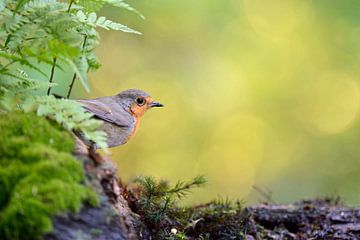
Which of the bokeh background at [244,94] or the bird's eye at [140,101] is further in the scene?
the bokeh background at [244,94]

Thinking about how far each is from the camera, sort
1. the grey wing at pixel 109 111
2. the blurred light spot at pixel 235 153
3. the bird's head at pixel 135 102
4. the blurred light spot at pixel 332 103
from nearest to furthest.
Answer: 1. the grey wing at pixel 109 111
2. the bird's head at pixel 135 102
3. the blurred light spot at pixel 332 103
4. the blurred light spot at pixel 235 153

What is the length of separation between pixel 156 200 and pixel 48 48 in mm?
1083

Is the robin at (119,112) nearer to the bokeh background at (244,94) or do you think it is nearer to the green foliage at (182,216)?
the green foliage at (182,216)

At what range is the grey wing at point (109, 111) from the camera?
140 inches

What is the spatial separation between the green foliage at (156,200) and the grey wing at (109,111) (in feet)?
2.06

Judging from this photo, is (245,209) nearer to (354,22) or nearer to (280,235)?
(280,235)

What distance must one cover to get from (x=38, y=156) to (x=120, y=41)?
8.33m

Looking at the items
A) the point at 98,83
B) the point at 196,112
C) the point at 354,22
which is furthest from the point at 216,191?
the point at 354,22

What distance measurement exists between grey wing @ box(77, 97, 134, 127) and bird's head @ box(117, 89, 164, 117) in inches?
8.9

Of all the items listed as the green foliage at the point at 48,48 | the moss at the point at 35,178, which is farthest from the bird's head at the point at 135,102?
the moss at the point at 35,178

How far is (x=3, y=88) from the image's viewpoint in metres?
2.42

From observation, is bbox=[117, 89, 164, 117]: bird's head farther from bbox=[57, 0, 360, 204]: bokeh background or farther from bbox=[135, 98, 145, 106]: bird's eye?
bbox=[57, 0, 360, 204]: bokeh background

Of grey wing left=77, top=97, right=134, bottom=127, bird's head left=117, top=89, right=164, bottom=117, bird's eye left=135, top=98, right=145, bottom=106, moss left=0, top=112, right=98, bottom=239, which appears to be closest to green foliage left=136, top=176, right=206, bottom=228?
grey wing left=77, top=97, right=134, bottom=127

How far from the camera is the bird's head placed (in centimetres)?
451
